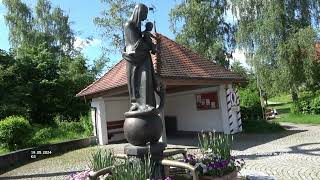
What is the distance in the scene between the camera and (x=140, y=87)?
742 centimetres

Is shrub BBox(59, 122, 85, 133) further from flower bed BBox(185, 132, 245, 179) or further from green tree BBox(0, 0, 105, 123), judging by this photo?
flower bed BBox(185, 132, 245, 179)

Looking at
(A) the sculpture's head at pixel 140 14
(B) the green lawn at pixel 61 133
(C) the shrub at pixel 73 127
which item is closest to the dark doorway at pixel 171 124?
(B) the green lawn at pixel 61 133

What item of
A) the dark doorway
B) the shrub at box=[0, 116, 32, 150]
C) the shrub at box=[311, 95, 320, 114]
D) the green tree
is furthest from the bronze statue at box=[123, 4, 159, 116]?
the shrub at box=[311, 95, 320, 114]

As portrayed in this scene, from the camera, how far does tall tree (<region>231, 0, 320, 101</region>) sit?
26.1m

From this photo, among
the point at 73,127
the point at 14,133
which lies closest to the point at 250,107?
the point at 73,127

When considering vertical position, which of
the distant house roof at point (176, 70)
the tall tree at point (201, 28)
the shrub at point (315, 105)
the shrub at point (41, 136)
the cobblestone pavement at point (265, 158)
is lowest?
the cobblestone pavement at point (265, 158)

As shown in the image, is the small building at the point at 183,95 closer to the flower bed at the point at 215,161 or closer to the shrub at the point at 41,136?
the shrub at the point at 41,136

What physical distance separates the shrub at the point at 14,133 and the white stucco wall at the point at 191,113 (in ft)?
29.3

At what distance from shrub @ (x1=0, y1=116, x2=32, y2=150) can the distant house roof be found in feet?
13.3

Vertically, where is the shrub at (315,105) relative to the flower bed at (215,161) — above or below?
above

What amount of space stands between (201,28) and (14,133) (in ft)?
65.3

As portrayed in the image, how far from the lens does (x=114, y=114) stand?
21844 mm

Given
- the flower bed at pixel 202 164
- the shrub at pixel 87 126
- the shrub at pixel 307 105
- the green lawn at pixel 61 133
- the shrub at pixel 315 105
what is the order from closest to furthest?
the flower bed at pixel 202 164 → the green lawn at pixel 61 133 → the shrub at pixel 87 126 → the shrub at pixel 315 105 → the shrub at pixel 307 105

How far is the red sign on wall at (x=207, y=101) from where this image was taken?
20297 millimetres
